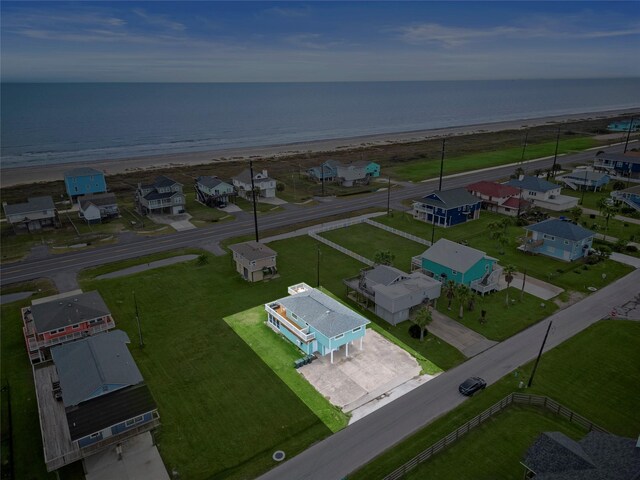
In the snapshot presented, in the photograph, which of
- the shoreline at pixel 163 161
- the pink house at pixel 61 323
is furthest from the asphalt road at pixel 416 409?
the shoreline at pixel 163 161

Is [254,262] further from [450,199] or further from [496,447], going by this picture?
[450,199]

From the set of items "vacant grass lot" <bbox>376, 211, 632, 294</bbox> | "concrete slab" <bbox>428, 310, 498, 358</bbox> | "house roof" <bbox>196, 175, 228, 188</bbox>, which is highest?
"house roof" <bbox>196, 175, 228, 188</bbox>

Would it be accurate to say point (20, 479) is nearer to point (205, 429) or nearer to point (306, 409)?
point (205, 429)

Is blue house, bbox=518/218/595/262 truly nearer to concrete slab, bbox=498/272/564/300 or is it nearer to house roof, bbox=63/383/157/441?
concrete slab, bbox=498/272/564/300

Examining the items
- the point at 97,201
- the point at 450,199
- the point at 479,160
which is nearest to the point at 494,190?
the point at 450,199

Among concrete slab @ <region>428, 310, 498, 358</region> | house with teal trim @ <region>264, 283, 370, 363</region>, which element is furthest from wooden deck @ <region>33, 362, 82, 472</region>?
concrete slab @ <region>428, 310, 498, 358</region>

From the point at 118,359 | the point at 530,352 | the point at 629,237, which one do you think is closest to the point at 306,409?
the point at 118,359
